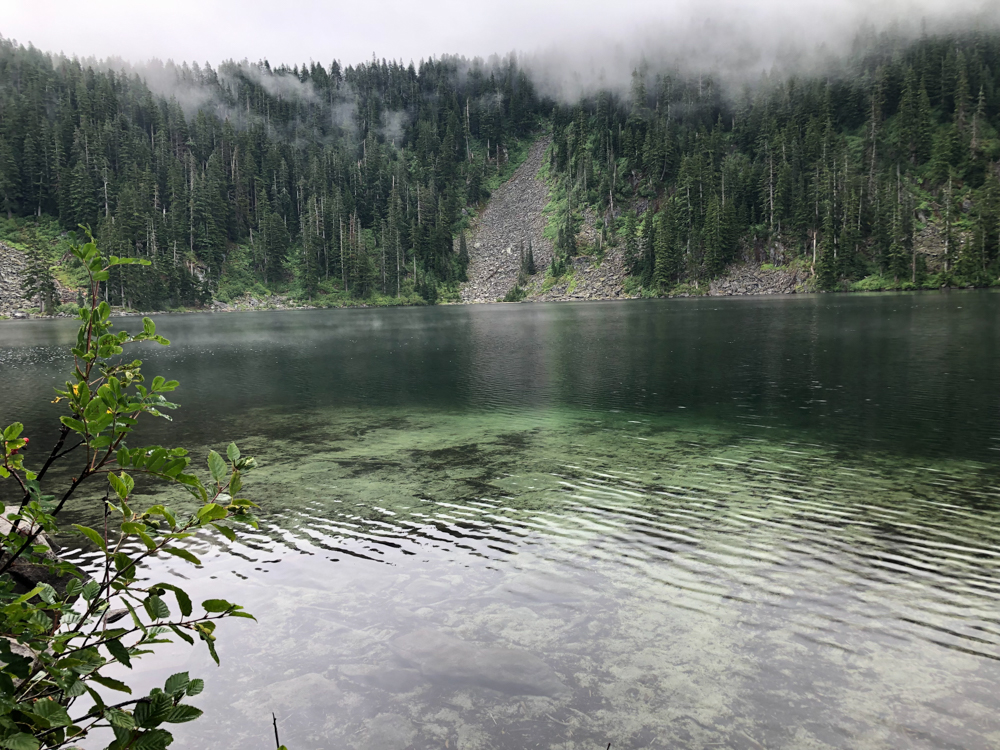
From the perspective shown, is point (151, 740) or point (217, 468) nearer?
point (151, 740)

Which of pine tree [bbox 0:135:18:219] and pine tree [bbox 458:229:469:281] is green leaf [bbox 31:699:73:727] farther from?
pine tree [bbox 0:135:18:219]

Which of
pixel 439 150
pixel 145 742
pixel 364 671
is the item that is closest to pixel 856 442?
pixel 364 671

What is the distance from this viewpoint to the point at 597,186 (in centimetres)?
16300

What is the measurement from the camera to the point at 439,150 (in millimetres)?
194500

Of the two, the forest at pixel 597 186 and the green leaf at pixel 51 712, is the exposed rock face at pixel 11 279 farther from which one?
the green leaf at pixel 51 712

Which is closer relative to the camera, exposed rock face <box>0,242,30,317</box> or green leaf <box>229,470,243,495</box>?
green leaf <box>229,470,243,495</box>

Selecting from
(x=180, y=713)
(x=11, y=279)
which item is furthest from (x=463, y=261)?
(x=180, y=713)

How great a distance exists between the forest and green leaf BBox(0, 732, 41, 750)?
126 metres

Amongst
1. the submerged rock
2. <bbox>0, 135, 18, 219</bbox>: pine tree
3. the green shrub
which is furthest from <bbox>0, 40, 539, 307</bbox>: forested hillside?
the green shrub

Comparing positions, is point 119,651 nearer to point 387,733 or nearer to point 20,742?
point 20,742

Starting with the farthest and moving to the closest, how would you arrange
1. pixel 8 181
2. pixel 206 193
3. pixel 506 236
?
pixel 506 236 < pixel 206 193 < pixel 8 181

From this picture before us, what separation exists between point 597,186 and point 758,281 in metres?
55.2

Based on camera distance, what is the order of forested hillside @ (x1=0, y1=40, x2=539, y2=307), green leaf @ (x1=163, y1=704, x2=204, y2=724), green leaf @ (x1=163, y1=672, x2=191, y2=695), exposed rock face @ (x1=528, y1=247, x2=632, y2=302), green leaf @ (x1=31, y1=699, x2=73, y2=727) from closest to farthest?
1. green leaf @ (x1=31, y1=699, x2=73, y2=727)
2. green leaf @ (x1=163, y1=704, x2=204, y2=724)
3. green leaf @ (x1=163, y1=672, x2=191, y2=695)
4. forested hillside @ (x1=0, y1=40, x2=539, y2=307)
5. exposed rock face @ (x1=528, y1=247, x2=632, y2=302)

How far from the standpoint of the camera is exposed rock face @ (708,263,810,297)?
12312 centimetres
